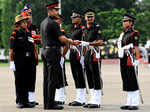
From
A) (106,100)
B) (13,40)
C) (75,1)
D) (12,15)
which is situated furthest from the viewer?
(75,1)

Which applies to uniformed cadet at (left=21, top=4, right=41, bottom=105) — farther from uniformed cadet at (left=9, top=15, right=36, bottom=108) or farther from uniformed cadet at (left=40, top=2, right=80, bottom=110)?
uniformed cadet at (left=40, top=2, right=80, bottom=110)

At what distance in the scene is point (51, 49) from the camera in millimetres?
9898

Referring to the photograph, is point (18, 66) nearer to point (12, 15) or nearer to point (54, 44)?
point (54, 44)

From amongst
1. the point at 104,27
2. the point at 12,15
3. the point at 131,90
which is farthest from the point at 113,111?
the point at 104,27

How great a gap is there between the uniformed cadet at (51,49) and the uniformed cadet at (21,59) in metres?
0.76

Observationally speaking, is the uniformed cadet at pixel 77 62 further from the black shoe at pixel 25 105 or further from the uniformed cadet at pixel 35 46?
the black shoe at pixel 25 105

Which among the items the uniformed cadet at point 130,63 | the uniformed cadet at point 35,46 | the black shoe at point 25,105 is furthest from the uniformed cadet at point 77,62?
the uniformed cadet at point 130,63

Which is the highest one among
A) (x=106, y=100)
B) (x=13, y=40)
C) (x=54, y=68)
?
(x=13, y=40)

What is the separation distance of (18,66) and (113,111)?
2.51 metres

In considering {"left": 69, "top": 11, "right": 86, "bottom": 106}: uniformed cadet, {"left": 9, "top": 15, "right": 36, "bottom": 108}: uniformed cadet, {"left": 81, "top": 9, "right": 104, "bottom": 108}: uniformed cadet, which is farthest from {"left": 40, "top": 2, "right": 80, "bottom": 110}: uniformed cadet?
{"left": 69, "top": 11, "right": 86, "bottom": 106}: uniformed cadet

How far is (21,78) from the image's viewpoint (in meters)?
10.6

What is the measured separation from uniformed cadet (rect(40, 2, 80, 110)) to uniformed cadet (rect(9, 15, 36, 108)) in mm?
757

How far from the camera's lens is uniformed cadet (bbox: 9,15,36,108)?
1051cm

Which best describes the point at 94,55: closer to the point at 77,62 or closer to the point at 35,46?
the point at 77,62
